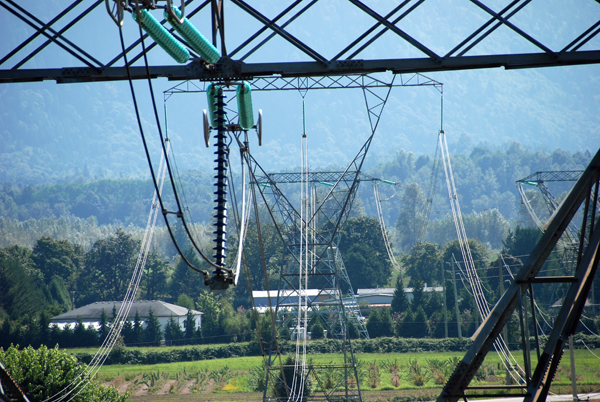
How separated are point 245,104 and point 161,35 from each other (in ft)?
8.50

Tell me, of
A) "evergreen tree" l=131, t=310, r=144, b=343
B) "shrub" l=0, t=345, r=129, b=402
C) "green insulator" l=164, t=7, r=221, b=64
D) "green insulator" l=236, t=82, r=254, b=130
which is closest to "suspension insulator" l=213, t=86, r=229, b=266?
"green insulator" l=236, t=82, r=254, b=130

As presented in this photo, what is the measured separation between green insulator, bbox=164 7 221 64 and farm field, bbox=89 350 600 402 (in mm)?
A: 27119

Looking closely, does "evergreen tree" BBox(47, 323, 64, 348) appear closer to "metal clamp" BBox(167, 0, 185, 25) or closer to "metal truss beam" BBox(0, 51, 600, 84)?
"metal truss beam" BBox(0, 51, 600, 84)

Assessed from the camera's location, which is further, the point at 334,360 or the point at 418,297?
the point at 418,297

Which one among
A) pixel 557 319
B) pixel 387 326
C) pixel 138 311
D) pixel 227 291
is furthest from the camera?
pixel 227 291

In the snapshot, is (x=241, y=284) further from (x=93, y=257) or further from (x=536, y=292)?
(x=536, y=292)

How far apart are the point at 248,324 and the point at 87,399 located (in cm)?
3355

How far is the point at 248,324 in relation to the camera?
54.9 m

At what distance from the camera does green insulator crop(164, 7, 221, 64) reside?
23.6 feet

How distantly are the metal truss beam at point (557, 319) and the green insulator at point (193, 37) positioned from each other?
477 centimetres

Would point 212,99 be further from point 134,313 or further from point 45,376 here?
point 134,313

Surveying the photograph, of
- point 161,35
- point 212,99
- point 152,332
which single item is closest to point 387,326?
point 152,332

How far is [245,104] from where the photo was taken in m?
9.95

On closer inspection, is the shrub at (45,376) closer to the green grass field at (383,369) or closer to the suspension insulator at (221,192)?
the suspension insulator at (221,192)
